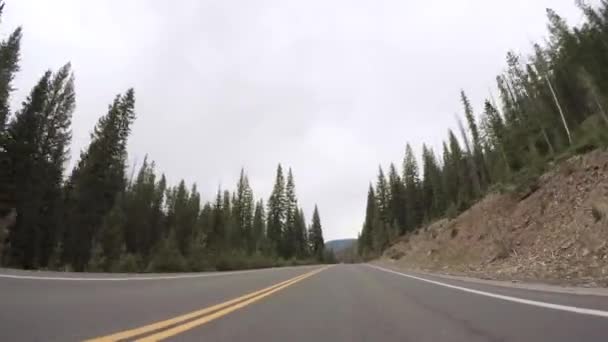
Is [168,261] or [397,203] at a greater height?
[397,203]

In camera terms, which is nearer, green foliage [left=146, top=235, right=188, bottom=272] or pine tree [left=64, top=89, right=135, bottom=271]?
green foliage [left=146, top=235, right=188, bottom=272]

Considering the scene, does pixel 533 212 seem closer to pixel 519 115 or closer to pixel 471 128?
pixel 519 115

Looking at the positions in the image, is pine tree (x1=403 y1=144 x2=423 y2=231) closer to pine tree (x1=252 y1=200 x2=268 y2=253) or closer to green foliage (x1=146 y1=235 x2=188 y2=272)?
pine tree (x1=252 y1=200 x2=268 y2=253)

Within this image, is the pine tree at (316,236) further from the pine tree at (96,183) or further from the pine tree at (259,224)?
the pine tree at (96,183)

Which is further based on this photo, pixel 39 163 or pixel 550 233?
pixel 39 163

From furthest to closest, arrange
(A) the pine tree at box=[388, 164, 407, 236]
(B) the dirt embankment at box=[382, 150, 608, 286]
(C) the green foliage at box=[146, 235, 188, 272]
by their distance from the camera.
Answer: (A) the pine tree at box=[388, 164, 407, 236] → (C) the green foliage at box=[146, 235, 188, 272] → (B) the dirt embankment at box=[382, 150, 608, 286]

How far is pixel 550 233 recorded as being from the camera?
624 inches

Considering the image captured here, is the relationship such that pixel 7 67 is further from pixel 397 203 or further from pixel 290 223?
pixel 397 203

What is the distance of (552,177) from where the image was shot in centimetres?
2066

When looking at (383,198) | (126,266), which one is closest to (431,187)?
(383,198)

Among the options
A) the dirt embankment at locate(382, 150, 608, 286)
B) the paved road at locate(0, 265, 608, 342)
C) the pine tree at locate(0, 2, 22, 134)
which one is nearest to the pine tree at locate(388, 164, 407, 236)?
the dirt embankment at locate(382, 150, 608, 286)

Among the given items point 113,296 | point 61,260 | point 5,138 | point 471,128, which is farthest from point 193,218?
point 113,296

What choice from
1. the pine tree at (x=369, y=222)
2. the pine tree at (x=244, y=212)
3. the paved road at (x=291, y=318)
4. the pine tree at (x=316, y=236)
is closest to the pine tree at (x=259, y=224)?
the pine tree at (x=244, y=212)

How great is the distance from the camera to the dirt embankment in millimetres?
11099
